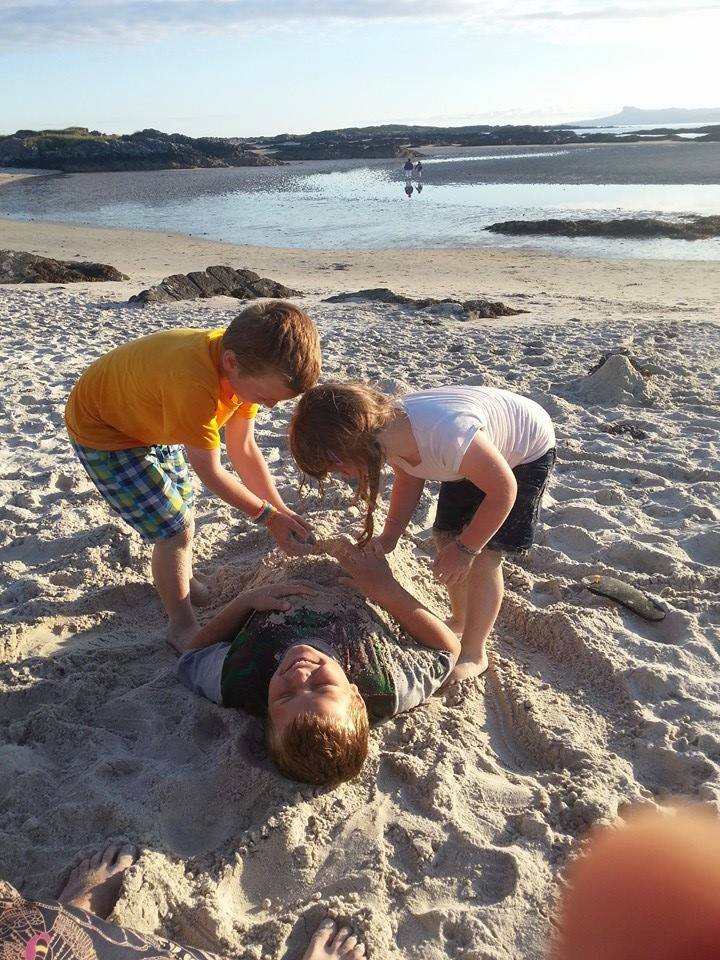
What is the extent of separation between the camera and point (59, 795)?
2.35 meters

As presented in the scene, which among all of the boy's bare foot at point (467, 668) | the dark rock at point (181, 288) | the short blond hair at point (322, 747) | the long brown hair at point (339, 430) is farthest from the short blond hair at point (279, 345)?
the dark rock at point (181, 288)

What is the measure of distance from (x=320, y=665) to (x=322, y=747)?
0.30 metres

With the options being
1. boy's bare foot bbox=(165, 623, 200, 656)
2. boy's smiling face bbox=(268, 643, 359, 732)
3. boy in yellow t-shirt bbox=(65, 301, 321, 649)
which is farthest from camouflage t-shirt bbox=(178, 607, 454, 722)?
boy in yellow t-shirt bbox=(65, 301, 321, 649)

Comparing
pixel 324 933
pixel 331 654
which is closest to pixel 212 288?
pixel 331 654

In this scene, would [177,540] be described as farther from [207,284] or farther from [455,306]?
[207,284]

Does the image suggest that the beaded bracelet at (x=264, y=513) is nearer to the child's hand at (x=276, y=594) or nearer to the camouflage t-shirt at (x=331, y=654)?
the child's hand at (x=276, y=594)

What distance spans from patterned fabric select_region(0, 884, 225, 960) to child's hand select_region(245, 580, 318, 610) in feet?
3.91

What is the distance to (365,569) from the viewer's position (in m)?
2.91

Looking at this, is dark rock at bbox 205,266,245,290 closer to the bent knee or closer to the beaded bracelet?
the bent knee

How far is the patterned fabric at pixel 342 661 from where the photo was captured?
2629 mm

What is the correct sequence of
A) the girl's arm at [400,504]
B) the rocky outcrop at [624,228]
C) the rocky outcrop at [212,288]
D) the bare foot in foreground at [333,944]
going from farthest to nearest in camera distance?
the rocky outcrop at [624,228], the rocky outcrop at [212,288], the girl's arm at [400,504], the bare foot in foreground at [333,944]

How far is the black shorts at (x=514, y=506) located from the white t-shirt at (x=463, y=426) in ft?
0.20

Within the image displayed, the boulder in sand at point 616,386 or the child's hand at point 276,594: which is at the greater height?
the child's hand at point 276,594

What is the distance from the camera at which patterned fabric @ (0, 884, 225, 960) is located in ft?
5.40
